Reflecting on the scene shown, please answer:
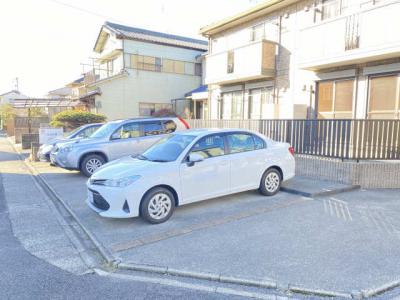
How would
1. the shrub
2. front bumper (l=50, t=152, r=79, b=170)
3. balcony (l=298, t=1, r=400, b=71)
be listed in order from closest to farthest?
balcony (l=298, t=1, r=400, b=71) < front bumper (l=50, t=152, r=79, b=170) < the shrub

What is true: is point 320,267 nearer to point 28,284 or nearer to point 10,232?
point 28,284

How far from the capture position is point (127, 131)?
9125 millimetres

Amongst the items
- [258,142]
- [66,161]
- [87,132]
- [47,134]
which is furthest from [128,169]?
[47,134]

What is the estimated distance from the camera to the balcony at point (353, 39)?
7.59m

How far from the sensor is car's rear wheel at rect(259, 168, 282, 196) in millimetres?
6160

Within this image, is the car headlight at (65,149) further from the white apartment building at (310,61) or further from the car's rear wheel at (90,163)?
the white apartment building at (310,61)

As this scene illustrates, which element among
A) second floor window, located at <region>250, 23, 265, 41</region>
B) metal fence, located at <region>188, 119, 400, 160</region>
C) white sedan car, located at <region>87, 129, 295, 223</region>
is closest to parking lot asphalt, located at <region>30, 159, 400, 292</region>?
white sedan car, located at <region>87, 129, 295, 223</region>

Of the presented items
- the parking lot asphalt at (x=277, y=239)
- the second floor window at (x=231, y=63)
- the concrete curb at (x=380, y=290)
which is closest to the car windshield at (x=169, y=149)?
the parking lot asphalt at (x=277, y=239)

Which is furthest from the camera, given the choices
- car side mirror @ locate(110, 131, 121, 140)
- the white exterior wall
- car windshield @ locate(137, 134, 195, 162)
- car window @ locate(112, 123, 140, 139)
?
the white exterior wall

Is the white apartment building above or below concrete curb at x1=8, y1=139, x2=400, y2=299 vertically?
above

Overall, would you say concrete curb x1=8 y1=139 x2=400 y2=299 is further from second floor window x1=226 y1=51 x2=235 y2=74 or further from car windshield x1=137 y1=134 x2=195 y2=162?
second floor window x1=226 y1=51 x2=235 y2=74

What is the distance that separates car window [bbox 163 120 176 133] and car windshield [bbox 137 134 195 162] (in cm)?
355

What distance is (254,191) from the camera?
6617 mm

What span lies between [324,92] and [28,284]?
10054 millimetres
